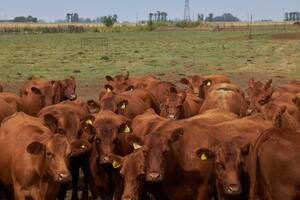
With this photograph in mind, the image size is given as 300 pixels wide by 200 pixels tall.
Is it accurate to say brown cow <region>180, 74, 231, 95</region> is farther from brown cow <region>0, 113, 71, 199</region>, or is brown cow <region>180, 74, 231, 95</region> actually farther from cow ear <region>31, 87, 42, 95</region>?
brown cow <region>0, 113, 71, 199</region>

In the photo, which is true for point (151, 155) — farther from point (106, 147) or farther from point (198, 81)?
point (198, 81)

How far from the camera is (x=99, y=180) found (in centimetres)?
938

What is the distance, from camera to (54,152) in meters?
7.59

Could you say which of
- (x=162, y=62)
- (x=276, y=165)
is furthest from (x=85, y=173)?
(x=162, y=62)

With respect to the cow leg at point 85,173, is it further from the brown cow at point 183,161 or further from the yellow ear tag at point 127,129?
the brown cow at point 183,161

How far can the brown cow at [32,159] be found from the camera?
7.58 meters

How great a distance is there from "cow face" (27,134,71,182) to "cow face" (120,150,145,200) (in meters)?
0.77

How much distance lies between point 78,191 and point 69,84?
12.4 ft

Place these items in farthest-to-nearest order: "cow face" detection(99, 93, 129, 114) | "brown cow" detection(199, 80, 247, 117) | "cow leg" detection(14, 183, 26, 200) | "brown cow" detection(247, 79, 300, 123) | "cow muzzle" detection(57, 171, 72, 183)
A: "brown cow" detection(199, 80, 247, 117) < "brown cow" detection(247, 79, 300, 123) < "cow face" detection(99, 93, 129, 114) < "cow leg" detection(14, 183, 26, 200) < "cow muzzle" detection(57, 171, 72, 183)

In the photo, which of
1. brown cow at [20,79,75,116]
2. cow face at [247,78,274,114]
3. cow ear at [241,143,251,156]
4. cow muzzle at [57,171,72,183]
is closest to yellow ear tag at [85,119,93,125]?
cow muzzle at [57,171,72,183]

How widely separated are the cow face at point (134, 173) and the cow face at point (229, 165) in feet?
3.17

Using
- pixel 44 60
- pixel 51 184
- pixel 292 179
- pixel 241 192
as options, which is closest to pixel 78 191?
pixel 51 184

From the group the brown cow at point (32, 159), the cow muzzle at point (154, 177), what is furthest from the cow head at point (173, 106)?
the cow muzzle at point (154, 177)

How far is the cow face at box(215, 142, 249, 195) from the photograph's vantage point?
7237 millimetres
